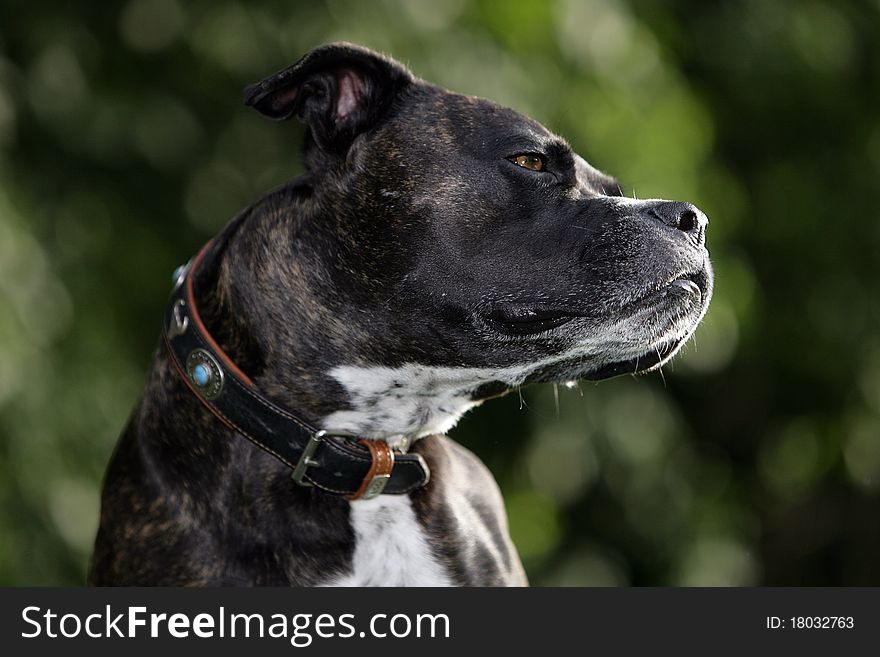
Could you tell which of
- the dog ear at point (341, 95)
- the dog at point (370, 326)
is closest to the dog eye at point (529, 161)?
the dog at point (370, 326)

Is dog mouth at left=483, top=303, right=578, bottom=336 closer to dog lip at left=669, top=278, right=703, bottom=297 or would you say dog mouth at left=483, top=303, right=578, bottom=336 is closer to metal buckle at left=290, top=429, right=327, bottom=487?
dog lip at left=669, top=278, right=703, bottom=297

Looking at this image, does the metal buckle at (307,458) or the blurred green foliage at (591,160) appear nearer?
the metal buckle at (307,458)

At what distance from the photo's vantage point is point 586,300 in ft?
11.8

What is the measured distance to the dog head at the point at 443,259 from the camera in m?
3.62

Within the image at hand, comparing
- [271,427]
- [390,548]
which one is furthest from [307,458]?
[390,548]

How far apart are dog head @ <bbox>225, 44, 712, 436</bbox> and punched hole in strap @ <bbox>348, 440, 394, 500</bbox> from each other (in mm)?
97

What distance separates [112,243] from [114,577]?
4530mm

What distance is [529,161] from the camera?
378 cm

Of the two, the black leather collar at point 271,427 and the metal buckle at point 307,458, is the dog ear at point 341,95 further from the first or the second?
the metal buckle at point 307,458

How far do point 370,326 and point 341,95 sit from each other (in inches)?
27.4

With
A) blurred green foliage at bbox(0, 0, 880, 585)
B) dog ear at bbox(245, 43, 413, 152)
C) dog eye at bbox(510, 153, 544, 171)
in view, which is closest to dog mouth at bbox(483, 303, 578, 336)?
dog eye at bbox(510, 153, 544, 171)

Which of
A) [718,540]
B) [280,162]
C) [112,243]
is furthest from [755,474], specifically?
[112,243]

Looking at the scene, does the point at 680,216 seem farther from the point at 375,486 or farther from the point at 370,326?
the point at 375,486

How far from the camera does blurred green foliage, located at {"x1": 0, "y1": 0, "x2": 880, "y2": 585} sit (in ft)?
23.3
